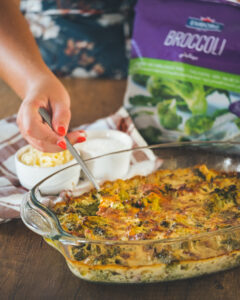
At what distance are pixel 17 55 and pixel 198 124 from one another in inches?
23.2

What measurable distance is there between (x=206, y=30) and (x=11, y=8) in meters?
0.57

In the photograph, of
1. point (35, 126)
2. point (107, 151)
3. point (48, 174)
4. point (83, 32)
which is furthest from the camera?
point (83, 32)

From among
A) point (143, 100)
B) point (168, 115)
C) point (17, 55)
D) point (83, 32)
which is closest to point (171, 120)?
point (168, 115)

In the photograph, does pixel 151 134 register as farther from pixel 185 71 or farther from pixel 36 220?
pixel 36 220

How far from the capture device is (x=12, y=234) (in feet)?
3.14

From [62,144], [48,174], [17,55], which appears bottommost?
[48,174]

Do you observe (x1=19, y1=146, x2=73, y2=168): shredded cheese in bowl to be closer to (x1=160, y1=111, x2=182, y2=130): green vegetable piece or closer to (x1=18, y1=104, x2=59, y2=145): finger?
(x1=18, y1=104, x2=59, y2=145): finger

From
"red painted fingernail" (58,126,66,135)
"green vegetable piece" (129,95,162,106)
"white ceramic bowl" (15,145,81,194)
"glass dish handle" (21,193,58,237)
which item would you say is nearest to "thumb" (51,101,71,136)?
"red painted fingernail" (58,126,66,135)

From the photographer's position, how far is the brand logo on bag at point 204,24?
1212mm

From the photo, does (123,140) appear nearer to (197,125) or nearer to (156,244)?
(197,125)

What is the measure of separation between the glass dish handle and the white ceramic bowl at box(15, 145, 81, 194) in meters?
0.14

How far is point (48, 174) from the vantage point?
1087mm

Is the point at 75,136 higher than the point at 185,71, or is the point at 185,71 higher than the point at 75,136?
the point at 75,136

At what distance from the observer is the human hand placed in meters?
0.97
